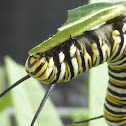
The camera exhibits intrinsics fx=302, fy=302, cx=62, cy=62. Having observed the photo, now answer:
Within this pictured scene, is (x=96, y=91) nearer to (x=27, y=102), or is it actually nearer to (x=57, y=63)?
(x=27, y=102)

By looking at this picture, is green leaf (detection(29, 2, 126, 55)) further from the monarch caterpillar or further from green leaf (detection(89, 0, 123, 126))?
green leaf (detection(89, 0, 123, 126))

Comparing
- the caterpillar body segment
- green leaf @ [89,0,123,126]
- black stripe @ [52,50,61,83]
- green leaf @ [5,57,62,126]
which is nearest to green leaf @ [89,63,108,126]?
green leaf @ [89,0,123,126]

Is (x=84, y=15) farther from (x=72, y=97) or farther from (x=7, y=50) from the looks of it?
(x=7, y=50)

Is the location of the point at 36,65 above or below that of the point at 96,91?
above

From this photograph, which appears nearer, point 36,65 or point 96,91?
point 36,65

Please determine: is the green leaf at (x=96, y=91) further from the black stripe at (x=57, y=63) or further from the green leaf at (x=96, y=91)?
the black stripe at (x=57, y=63)

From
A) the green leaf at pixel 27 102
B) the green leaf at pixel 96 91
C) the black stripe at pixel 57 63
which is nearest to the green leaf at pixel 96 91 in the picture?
the green leaf at pixel 96 91

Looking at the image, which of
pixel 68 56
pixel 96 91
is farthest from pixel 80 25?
pixel 96 91

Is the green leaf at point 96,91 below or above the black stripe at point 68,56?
below

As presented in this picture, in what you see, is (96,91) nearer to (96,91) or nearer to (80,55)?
(96,91)

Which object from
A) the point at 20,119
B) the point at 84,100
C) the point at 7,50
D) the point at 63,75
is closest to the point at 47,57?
the point at 63,75
